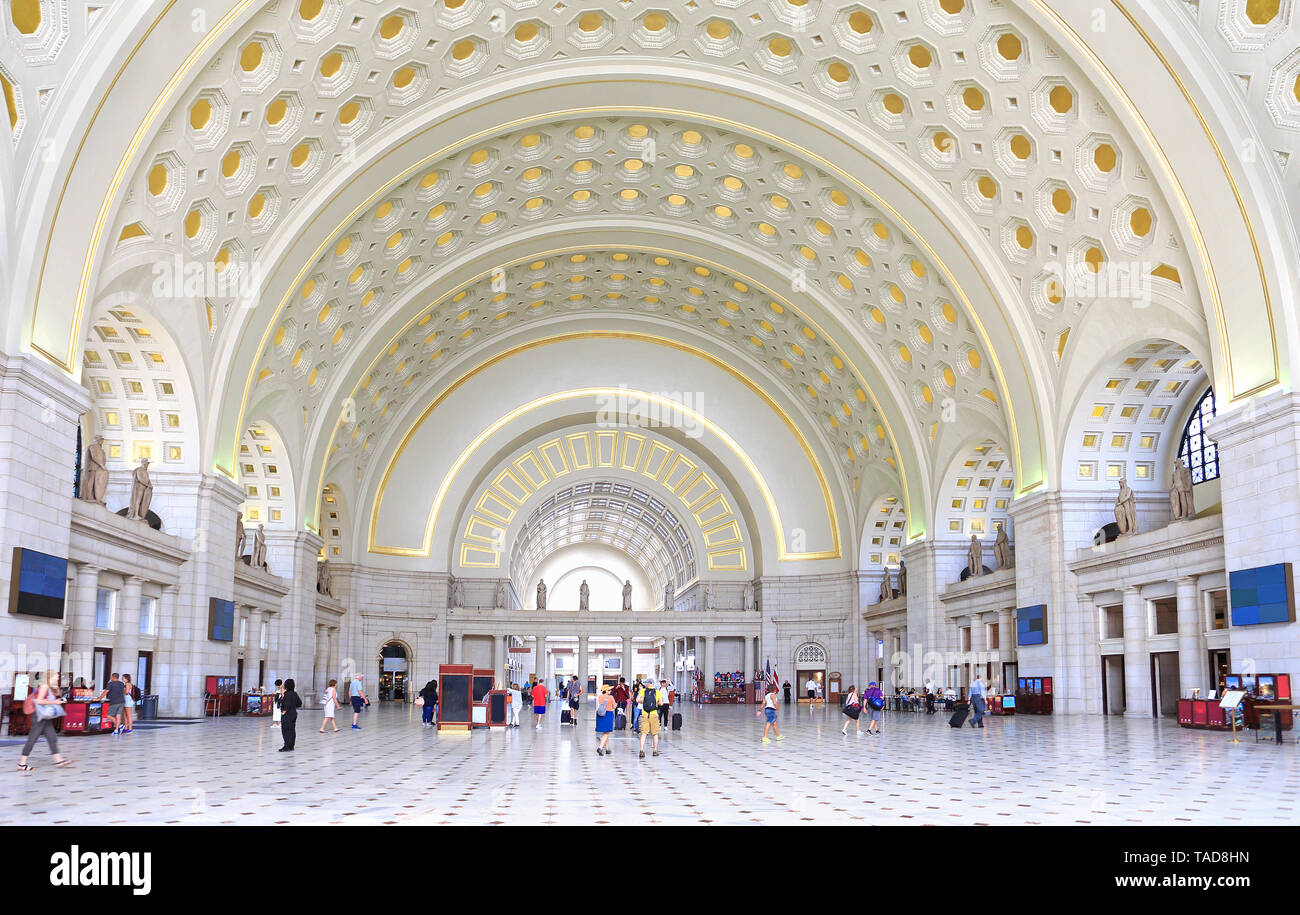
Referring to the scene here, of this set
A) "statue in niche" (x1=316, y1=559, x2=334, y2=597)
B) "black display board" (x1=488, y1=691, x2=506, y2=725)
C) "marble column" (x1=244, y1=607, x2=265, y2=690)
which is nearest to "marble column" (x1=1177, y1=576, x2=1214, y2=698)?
"black display board" (x1=488, y1=691, x2=506, y2=725)

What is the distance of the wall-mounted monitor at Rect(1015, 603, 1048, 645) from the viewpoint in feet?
90.6

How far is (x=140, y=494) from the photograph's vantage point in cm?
2353

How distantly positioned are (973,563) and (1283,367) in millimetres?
16156

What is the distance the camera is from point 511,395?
42.7 metres

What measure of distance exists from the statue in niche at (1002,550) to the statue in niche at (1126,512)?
5862 mm

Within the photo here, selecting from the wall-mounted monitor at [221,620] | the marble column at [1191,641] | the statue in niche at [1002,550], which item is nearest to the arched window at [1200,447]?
the marble column at [1191,641]

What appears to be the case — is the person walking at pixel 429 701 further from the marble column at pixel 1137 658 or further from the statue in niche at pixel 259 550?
the marble column at pixel 1137 658

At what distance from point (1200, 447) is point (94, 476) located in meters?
26.6

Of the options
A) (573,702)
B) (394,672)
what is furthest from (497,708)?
(394,672)

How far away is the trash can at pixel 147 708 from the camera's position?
2314cm

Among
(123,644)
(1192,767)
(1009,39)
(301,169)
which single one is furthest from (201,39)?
(1192,767)

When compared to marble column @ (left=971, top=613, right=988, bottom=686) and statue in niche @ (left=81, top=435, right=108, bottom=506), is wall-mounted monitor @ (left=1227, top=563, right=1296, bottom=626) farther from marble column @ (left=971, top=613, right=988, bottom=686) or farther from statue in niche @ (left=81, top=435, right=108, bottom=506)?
statue in niche @ (left=81, top=435, right=108, bottom=506)

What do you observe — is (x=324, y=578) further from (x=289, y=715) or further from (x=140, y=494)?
(x=289, y=715)
